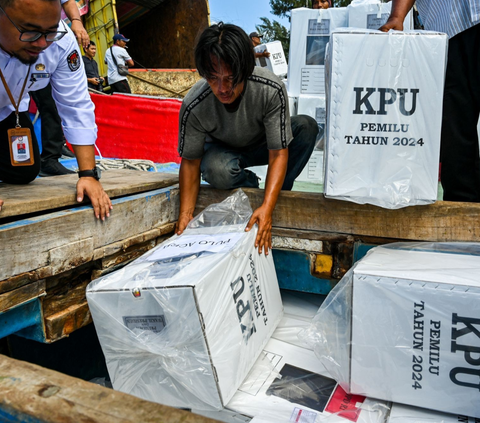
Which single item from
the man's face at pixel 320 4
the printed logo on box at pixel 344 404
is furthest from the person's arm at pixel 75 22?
the man's face at pixel 320 4

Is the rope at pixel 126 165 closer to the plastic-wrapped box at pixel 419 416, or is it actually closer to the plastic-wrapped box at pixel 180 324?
the plastic-wrapped box at pixel 180 324

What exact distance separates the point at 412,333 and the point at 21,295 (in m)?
1.24

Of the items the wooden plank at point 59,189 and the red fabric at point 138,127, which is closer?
the wooden plank at point 59,189

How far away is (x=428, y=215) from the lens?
5.42ft

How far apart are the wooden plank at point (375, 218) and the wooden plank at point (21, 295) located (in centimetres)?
95

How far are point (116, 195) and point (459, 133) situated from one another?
1437mm

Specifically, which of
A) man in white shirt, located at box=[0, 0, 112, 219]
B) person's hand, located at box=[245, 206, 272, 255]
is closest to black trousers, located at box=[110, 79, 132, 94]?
man in white shirt, located at box=[0, 0, 112, 219]

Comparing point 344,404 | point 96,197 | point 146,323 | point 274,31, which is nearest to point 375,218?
point 344,404

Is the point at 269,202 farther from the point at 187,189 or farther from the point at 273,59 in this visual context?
the point at 273,59

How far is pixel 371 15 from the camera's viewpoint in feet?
10.4

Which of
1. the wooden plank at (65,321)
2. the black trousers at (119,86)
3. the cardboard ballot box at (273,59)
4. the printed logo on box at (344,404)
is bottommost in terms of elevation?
the printed logo on box at (344,404)

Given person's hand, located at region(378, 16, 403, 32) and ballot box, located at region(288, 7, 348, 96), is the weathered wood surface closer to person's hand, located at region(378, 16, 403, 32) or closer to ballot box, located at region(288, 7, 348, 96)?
person's hand, located at region(378, 16, 403, 32)

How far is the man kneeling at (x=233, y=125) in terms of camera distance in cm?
169

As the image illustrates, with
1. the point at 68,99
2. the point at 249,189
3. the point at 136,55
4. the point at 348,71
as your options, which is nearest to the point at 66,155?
the point at 68,99
